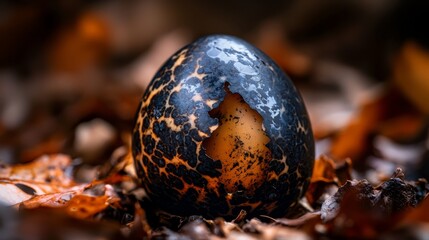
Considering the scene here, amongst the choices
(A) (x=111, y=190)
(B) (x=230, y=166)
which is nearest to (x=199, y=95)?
(B) (x=230, y=166)

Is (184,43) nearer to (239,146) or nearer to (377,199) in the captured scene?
(239,146)

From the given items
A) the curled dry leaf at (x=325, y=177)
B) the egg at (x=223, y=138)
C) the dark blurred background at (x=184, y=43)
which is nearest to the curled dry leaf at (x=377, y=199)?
the egg at (x=223, y=138)

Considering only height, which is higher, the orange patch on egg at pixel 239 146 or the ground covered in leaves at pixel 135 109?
the orange patch on egg at pixel 239 146

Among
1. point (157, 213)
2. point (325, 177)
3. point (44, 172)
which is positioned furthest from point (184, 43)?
point (157, 213)

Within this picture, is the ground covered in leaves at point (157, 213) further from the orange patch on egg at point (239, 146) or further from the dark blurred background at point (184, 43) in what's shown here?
the dark blurred background at point (184, 43)

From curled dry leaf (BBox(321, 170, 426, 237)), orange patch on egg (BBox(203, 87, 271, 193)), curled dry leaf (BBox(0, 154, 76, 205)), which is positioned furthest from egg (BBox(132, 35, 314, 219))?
curled dry leaf (BBox(0, 154, 76, 205))

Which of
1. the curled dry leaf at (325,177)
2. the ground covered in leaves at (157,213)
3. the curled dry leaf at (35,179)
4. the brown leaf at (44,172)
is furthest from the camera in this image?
the brown leaf at (44,172)
